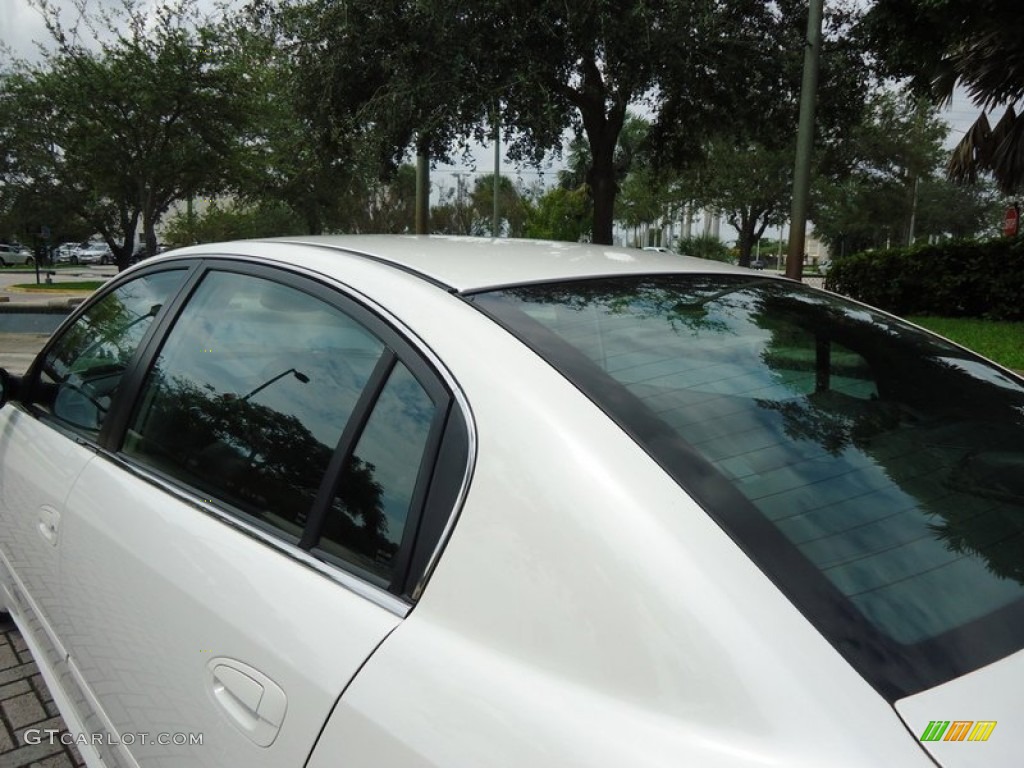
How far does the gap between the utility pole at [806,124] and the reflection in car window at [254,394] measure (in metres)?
8.68

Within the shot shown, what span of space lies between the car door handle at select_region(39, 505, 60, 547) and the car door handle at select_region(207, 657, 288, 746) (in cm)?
95

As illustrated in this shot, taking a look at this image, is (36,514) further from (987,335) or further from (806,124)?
(987,335)

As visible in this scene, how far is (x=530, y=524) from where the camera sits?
3.62ft

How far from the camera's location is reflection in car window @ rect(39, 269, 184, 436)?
2.23 metres

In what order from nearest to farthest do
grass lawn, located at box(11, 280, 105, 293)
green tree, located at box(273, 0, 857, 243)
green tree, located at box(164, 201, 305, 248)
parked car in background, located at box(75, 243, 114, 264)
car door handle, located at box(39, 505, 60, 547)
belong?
car door handle, located at box(39, 505, 60, 547) < green tree, located at box(273, 0, 857, 243) < grass lawn, located at box(11, 280, 105, 293) < green tree, located at box(164, 201, 305, 248) < parked car in background, located at box(75, 243, 114, 264)

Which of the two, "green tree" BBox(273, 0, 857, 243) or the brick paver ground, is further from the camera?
"green tree" BBox(273, 0, 857, 243)

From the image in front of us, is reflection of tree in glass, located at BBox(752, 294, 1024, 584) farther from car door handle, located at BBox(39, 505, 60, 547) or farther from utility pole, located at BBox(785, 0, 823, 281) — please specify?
utility pole, located at BBox(785, 0, 823, 281)

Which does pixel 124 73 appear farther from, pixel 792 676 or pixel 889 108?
pixel 889 108

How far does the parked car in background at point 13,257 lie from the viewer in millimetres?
48312

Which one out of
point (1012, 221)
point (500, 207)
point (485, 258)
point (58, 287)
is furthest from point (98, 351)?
point (500, 207)

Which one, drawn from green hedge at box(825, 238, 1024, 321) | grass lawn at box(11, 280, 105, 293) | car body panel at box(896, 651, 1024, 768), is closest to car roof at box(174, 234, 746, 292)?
car body panel at box(896, 651, 1024, 768)

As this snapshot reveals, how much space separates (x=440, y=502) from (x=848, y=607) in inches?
23.6

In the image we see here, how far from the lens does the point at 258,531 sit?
1512 mm

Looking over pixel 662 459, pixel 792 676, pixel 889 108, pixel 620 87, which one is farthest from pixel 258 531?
pixel 889 108
